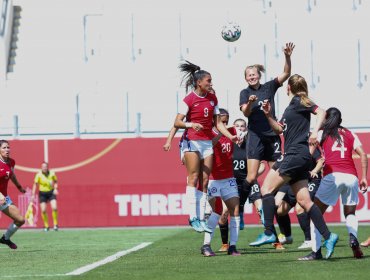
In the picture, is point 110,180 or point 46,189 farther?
point 110,180

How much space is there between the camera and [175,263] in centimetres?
1218

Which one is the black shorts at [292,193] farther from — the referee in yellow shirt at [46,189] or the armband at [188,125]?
the referee in yellow shirt at [46,189]

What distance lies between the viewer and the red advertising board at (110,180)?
27.6m

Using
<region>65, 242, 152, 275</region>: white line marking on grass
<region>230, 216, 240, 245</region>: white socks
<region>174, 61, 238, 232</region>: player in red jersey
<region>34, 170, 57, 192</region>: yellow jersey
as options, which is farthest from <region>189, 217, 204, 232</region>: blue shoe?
<region>34, 170, 57, 192</region>: yellow jersey

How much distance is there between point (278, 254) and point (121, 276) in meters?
3.62

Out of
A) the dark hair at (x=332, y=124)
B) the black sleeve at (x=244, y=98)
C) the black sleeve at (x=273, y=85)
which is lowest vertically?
the dark hair at (x=332, y=124)

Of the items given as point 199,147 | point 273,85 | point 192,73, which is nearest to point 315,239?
point 199,147

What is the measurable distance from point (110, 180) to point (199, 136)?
49.3 feet

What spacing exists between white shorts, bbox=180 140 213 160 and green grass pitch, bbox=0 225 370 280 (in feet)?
4.69

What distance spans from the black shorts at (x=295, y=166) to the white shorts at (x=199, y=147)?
5.22ft

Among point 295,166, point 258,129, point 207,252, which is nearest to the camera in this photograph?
point 295,166

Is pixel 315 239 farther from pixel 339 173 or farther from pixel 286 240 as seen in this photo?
pixel 286 240

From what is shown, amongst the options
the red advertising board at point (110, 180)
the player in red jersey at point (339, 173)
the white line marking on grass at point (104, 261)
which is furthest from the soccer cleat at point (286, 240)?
the red advertising board at point (110, 180)

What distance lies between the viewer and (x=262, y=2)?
34.7 m
